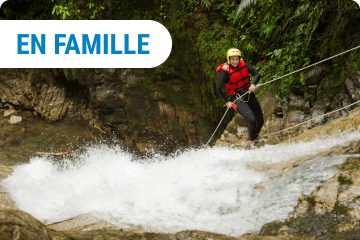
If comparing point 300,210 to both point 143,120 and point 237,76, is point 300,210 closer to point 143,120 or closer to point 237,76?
point 237,76

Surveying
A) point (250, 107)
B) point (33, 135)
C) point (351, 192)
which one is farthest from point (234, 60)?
point (33, 135)

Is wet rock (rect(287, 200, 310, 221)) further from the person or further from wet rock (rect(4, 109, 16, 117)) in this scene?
wet rock (rect(4, 109, 16, 117))

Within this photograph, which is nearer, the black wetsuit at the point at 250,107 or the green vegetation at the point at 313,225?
the green vegetation at the point at 313,225

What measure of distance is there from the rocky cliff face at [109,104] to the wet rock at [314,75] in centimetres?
371

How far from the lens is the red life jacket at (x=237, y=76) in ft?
15.2

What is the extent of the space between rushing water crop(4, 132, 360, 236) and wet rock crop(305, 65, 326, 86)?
1648mm

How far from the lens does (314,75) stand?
5094mm

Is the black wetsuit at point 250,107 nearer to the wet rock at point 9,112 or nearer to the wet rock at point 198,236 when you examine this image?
the wet rock at point 198,236

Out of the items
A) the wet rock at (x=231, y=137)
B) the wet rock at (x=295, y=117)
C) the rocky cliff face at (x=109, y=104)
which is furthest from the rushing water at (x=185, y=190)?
the rocky cliff face at (x=109, y=104)

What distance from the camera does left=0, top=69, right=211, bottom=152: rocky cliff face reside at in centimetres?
908

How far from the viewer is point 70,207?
11.2 feet

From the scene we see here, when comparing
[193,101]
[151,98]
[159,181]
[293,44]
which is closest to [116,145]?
[151,98]

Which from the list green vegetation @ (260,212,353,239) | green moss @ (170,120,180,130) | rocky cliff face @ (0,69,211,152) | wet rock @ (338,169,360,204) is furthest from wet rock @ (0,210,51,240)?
green moss @ (170,120,180,130)

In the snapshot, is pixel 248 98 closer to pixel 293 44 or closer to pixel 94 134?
pixel 293 44
